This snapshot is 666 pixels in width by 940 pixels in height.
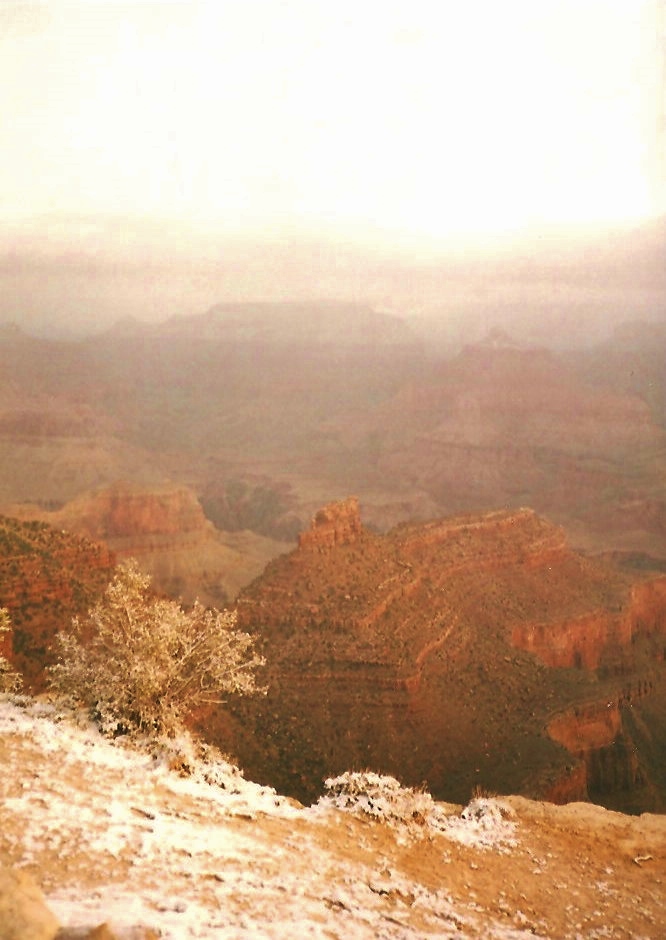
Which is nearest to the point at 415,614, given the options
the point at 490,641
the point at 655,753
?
the point at 490,641

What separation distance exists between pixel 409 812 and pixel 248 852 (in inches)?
161

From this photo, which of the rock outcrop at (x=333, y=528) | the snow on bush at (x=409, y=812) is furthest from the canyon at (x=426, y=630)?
the snow on bush at (x=409, y=812)

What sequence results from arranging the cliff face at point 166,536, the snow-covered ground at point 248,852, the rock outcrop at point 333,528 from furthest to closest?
the cliff face at point 166,536 < the rock outcrop at point 333,528 < the snow-covered ground at point 248,852

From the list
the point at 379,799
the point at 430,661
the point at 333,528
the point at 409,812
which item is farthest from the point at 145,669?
the point at 333,528

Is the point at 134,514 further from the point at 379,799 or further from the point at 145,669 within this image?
the point at 379,799

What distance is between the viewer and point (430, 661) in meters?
37.1

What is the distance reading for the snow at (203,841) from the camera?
10391mm

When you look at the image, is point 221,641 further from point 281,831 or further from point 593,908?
point 593,908

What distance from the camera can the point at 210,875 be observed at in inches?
450

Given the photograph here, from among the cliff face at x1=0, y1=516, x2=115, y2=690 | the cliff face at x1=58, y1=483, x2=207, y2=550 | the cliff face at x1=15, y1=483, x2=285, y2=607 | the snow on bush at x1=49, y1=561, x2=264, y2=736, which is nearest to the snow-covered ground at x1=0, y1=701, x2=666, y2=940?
the snow on bush at x1=49, y1=561, x2=264, y2=736

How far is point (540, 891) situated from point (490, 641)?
29.5 m

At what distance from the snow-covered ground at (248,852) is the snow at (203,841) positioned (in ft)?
0.10

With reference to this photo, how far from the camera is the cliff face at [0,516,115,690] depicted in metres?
28.5

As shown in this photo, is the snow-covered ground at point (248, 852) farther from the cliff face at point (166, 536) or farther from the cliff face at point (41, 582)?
the cliff face at point (166, 536)
